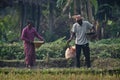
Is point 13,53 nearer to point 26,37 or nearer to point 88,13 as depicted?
point 26,37

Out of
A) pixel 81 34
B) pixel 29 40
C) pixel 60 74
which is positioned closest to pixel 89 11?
pixel 29 40

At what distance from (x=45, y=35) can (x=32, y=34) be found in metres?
12.9

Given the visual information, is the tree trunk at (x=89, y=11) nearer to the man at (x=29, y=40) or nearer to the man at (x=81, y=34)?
the man at (x=29, y=40)

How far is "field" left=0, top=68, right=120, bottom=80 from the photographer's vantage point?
→ 8.03 metres

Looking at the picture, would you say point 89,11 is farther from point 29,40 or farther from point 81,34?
point 81,34

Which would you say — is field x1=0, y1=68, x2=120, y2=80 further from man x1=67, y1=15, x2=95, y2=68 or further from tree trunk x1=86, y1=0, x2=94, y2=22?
tree trunk x1=86, y1=0, x2=94, y2=22

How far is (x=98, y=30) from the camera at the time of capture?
2311cm

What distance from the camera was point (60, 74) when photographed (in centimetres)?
852

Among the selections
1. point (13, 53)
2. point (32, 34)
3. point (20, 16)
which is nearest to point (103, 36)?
point (20, 16)

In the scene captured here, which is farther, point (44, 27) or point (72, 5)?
point (44, 27)

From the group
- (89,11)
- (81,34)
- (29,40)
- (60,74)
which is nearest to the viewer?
(60,74)

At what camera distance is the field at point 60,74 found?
803 cm

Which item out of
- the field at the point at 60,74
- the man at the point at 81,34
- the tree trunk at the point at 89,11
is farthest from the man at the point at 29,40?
the tree trunk at the point at 89,11

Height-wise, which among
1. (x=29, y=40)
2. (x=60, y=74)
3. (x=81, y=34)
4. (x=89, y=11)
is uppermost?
(x=89, y=11)
